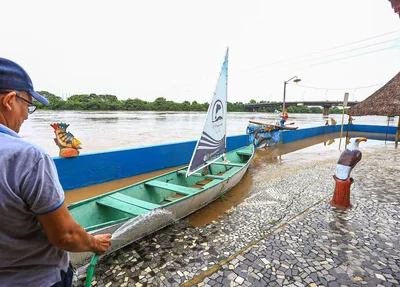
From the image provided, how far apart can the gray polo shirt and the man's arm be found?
0.04m

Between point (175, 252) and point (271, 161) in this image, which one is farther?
point (271, 161)

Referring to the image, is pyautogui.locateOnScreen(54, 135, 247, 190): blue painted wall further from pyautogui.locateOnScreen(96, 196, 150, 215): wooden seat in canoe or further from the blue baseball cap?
the blue baseball cap

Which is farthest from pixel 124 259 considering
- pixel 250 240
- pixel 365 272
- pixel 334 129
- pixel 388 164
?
pixel 334 129

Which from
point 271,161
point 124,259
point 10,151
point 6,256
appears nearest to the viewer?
point 10,151

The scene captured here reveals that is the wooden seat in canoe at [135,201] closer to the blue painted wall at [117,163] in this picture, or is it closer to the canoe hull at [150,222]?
the canoe hull at [150,222]

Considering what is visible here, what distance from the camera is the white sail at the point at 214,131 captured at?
17.7 feet

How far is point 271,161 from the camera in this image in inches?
410

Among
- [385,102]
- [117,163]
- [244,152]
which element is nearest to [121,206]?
[117,163]

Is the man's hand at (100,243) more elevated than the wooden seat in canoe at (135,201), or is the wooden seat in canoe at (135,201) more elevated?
the man's hand at (100,243)

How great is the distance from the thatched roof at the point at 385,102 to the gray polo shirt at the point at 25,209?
1273cm

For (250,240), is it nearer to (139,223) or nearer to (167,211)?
(167,211)

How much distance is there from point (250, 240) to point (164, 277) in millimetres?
1484

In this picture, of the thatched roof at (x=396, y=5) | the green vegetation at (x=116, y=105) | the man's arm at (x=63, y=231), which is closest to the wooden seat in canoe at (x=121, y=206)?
the man's arm at (x=63, y=231)

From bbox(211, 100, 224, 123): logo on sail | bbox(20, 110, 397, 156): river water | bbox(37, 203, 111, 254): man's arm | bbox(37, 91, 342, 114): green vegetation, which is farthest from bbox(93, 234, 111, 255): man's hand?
bbox(37, 91, 342, 114): green vegetation
